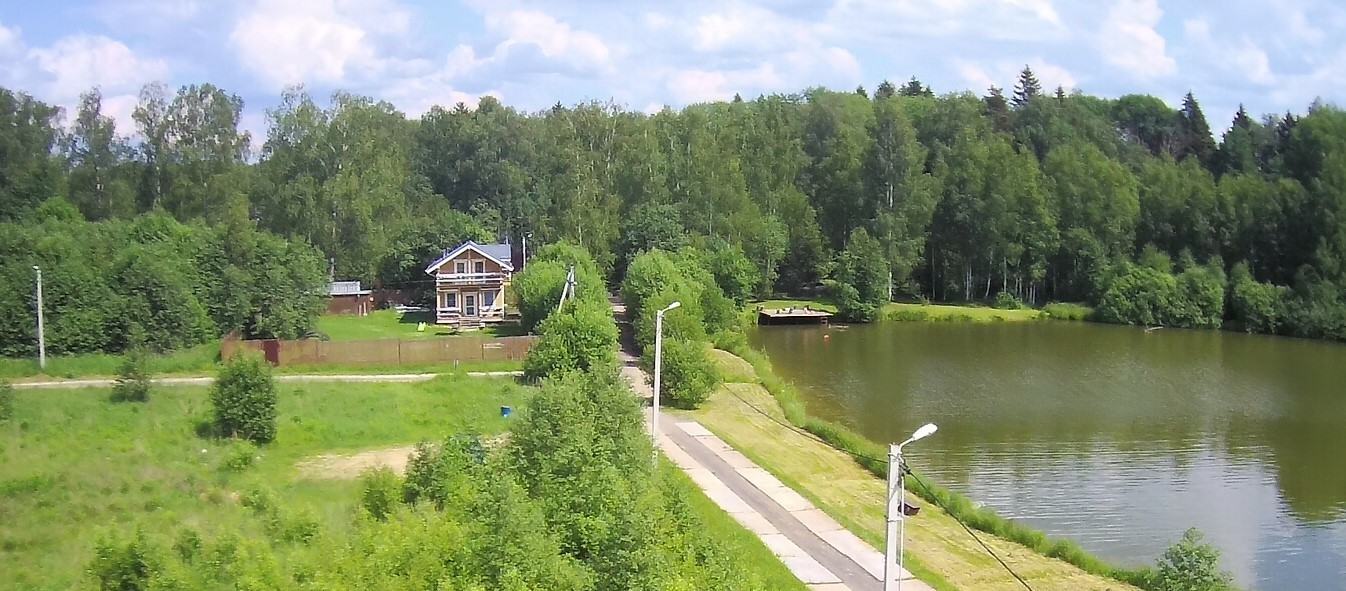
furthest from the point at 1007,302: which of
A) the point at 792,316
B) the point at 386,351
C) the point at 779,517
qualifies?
the point at 779,517

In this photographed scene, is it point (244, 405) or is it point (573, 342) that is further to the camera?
point (573, 342)

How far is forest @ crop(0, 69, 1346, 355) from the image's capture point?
56.4 meters

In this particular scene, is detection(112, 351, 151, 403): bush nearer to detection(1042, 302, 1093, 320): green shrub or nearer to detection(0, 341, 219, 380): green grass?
detection(0, 341, 219, 380): green grass

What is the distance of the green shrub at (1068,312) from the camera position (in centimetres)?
6856

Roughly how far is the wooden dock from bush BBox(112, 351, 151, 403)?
38427 millimetres

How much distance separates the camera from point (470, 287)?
2151 inches

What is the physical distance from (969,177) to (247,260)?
148 feet

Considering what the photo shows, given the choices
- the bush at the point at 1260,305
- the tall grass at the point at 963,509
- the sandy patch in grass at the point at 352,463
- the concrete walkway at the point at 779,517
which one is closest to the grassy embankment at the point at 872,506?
the tall grass at the point at 963,509

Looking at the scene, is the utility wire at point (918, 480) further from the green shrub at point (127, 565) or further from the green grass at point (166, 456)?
the green shrub at point (127, 565)

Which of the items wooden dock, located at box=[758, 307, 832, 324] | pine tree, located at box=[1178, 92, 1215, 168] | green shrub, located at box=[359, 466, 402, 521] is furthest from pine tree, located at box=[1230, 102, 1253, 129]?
green shrub, located at box=[359, 466, 402, 521]

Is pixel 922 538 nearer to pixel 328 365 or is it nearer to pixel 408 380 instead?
pixel 408 380

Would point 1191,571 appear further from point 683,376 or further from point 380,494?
point 683,376

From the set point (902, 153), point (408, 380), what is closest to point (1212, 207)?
point (902, 153)

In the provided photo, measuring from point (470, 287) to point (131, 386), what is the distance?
2415 cm
